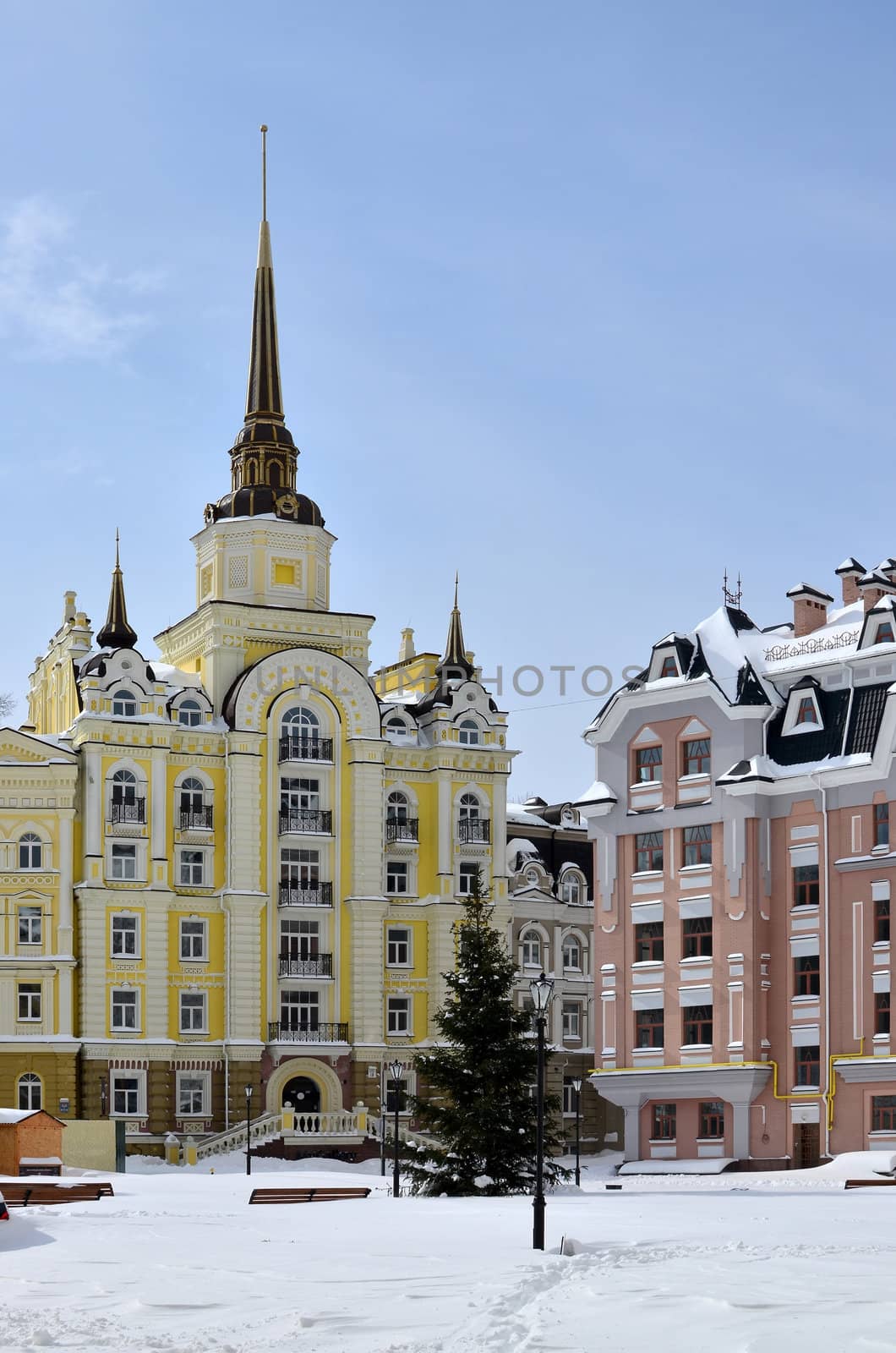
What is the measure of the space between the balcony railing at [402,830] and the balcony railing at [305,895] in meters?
3.40

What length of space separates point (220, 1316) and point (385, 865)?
56.9 metres

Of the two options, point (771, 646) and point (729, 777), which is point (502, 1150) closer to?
point (729, 777)

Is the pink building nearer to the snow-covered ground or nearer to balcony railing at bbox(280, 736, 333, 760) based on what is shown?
balcony railing at bbox(280, 736, 333, 760)

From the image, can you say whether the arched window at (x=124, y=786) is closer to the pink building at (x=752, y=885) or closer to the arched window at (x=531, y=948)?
the pink building at (x=752, y=885)

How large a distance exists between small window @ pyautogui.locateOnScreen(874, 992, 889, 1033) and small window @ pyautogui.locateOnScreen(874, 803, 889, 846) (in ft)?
13.8

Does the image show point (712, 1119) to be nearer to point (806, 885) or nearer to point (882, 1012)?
point (882, 1012)

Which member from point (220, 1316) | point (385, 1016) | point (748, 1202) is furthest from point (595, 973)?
point (220, 1316)

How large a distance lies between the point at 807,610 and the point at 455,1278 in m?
42.9

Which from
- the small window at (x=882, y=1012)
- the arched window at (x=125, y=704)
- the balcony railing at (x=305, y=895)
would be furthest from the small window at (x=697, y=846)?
the arched window at (x=125, y=704)

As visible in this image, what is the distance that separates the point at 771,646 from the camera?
210 feet

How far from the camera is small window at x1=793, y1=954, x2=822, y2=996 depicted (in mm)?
59562

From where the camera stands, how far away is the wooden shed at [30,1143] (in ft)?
164

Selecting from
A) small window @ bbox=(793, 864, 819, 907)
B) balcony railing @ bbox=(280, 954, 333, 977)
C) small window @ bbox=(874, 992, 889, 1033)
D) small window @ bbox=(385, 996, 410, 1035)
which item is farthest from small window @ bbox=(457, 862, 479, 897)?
small window @ bbox=(874, 992, 889, 1033)

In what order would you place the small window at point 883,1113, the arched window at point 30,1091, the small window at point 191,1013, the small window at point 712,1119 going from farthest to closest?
the small window at point 191,1013 → the arched window at point 30,1091 → the small window at point 712,1119 → the small window at point 883,1113
